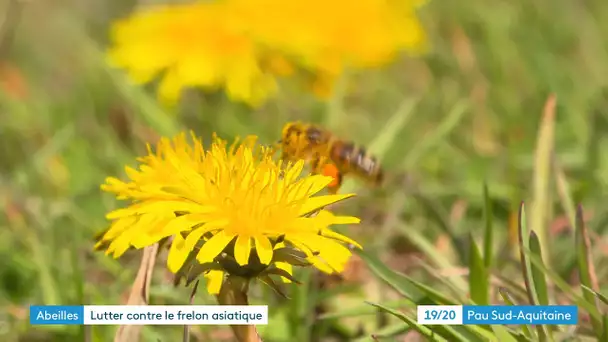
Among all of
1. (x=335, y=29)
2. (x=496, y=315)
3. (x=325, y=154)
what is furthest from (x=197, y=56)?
(x=496, y=315)

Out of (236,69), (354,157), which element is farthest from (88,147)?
(354,157)

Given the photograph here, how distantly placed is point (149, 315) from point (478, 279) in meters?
0.40

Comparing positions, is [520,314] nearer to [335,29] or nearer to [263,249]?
[263,249]

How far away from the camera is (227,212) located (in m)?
0.75

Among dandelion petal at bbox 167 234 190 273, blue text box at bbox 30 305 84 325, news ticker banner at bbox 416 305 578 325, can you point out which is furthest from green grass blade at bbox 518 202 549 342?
blue text box at bbox 30 305 84 325

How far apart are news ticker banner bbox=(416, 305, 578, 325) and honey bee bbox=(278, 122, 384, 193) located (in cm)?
19

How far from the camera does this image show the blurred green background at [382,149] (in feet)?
3.36

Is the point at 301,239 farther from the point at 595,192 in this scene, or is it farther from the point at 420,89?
the point at 420,89

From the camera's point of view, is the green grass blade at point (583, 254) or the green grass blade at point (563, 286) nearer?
the green grass blade at point (563, 286)

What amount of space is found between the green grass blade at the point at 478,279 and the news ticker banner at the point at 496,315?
0.04m

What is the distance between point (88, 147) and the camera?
154 centimetres

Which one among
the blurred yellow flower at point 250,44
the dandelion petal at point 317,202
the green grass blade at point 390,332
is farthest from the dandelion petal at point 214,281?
the blurred yellow flower at point 250,44

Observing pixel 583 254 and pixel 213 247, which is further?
pixel 583 254

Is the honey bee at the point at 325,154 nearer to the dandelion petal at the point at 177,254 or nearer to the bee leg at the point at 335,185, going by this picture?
the bee leg at the point at 335,185
